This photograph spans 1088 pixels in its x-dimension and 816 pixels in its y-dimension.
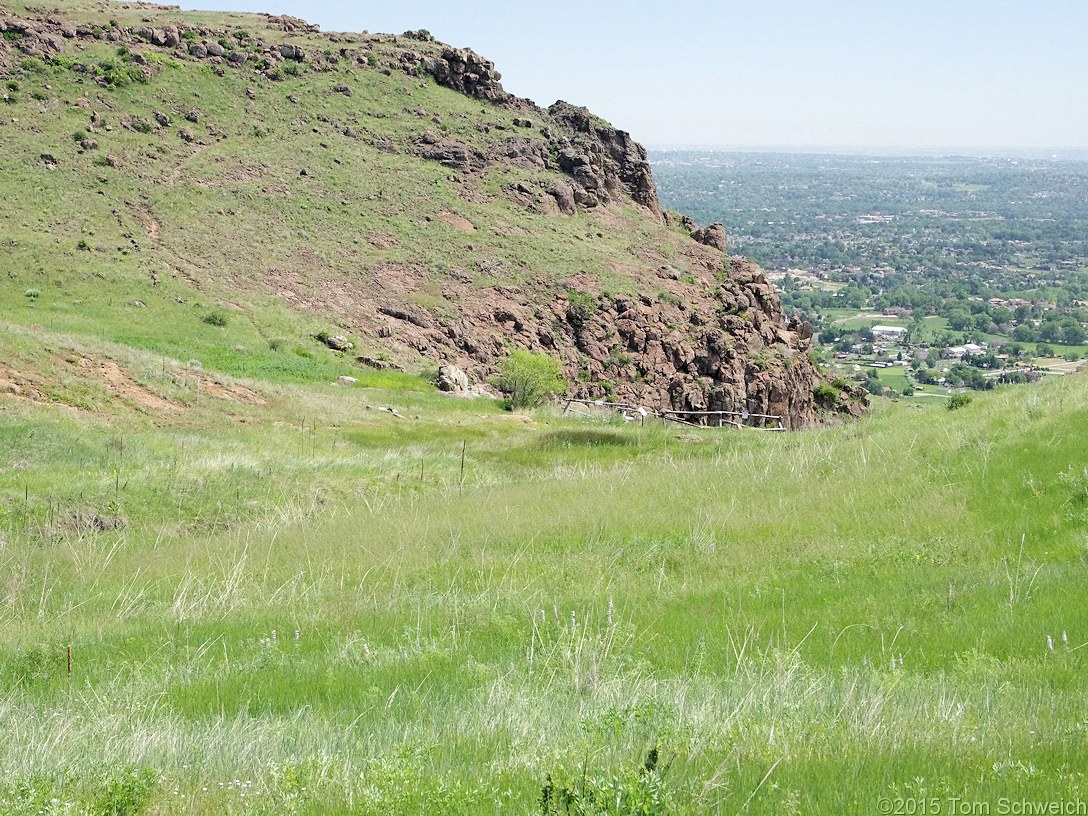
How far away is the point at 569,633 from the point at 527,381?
103 feet

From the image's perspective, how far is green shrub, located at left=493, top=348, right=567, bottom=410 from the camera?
3869 centimetres

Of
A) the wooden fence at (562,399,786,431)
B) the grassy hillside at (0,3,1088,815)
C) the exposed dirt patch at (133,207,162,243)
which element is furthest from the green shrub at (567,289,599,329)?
the grassy hillside at (0,3,1088,815)

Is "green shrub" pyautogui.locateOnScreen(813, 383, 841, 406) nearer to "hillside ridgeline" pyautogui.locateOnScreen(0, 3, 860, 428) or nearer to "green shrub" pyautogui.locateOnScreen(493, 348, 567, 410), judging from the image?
"hillside ridgeline" pyautogui.locateOnScreen(0, 3, 860, 428)

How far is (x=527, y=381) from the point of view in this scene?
39.2 meters

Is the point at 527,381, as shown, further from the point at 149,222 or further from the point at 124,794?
the point at 124,794

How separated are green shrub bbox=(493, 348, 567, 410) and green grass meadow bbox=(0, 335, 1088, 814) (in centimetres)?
2040

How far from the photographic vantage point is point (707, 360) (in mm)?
52594

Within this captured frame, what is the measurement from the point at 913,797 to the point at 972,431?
11678mm

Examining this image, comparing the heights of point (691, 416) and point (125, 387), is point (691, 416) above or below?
below

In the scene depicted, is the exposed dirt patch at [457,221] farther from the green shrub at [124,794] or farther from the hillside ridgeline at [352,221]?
the green shrub at [124,794]

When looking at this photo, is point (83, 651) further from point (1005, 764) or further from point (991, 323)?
point (991, 323)

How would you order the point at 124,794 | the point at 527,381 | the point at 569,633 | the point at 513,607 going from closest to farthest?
the point at 124,794, the point at 569,633, the point at 513,607, the point at 527,381

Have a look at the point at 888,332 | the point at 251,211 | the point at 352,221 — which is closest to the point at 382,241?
the point at 352,221

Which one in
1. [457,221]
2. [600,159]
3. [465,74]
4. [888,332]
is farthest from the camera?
[888,332]
